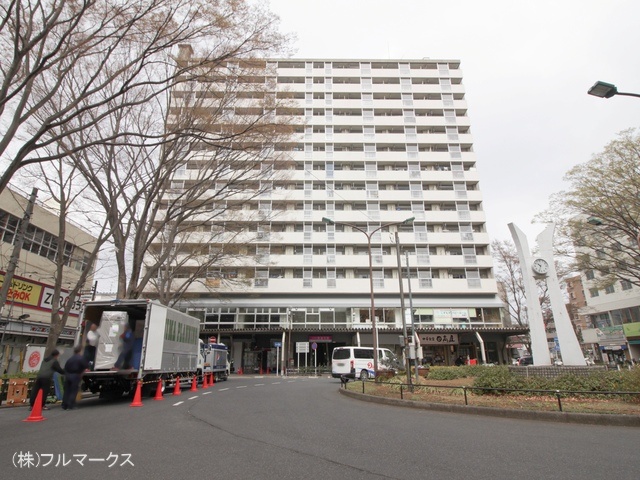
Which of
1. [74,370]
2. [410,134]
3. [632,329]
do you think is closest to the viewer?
[74,370]

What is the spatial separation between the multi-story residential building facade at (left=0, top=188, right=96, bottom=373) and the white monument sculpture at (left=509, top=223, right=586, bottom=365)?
2156 centimetres

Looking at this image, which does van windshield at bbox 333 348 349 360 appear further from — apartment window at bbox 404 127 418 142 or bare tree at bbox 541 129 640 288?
apartment window at bbox 404 127 418 142

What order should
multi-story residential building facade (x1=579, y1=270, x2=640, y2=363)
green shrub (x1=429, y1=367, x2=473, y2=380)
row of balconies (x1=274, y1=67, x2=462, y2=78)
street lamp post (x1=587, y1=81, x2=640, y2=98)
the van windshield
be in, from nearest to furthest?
street lamp post (x1=587, y1=81, x2=640, y2=98), green shrub (x1=429, y1=367, x2=473, y2=380), the van windshield, multi-story residential building facade (x1=579, y1=270, x2=640, y2=363), row of balconies (x1=274, y1=67, x2=462, y2=78)

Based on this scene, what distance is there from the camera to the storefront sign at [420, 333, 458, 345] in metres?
35.9

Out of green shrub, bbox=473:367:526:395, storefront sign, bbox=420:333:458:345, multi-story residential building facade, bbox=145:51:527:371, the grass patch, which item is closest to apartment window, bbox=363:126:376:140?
multi-story residential building facade, bbox=145:51:527:371

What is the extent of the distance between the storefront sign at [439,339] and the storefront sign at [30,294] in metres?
28.5

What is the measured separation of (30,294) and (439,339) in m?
32.1

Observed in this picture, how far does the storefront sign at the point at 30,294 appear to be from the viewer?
1966 cm

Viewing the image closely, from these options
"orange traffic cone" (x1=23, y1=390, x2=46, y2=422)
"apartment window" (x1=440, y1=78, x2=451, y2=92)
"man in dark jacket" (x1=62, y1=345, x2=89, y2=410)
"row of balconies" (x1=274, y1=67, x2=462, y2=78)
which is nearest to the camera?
"man in dark jacket" (x1=62, y1=345, x2=89, y2=410)

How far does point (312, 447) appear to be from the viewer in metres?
5.74

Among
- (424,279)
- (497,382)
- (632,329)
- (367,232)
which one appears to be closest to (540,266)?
(497,382)

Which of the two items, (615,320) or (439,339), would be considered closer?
(439,339)

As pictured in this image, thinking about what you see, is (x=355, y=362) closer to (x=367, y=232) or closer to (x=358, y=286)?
(x=358, y=286)

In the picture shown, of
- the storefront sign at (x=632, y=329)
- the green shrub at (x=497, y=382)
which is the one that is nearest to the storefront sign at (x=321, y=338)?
the green shrub at (x=497, y=382)
